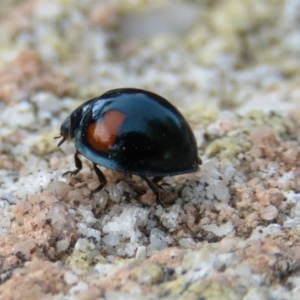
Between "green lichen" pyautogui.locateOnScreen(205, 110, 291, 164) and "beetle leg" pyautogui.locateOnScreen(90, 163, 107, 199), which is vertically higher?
"green lichen" pyautogui.locateOnScreen(205, 110, 291, 164)

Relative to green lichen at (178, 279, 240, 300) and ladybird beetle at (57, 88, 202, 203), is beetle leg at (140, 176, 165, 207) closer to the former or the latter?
ladybird beetle at (57, 88, 202, 203)

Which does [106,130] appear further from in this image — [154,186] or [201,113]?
[201,113]

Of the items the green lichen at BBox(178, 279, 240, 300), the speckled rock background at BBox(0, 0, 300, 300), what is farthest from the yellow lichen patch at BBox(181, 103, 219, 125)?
the green lichen at BBox(178, 279, 240, 300)

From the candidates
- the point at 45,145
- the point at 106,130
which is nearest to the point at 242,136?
the point at 106,130

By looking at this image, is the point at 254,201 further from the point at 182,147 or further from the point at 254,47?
the point at 254,47

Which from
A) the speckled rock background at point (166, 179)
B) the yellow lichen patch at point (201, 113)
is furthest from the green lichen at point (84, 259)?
the yellow lichen patch at point (201, 113)

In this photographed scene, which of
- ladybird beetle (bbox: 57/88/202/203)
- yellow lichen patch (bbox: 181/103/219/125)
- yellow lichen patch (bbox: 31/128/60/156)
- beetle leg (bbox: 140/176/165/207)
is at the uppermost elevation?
ladybird beetle (bbox: 57/88/202/203)

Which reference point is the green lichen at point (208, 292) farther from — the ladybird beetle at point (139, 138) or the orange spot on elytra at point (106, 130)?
the orange spot on elytra at point (106, 130)

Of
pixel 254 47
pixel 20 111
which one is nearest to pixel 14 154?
pixel 20 111
